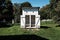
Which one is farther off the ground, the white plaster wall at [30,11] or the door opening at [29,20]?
the white plaster wall at [30,11]

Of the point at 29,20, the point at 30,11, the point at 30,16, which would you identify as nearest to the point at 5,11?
the point at 29,20

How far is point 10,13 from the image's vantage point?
184ft

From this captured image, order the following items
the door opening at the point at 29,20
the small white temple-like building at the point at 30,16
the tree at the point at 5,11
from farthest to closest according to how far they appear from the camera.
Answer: the tree at the point at 5,11 < the door opening at the point at 29,20 < the small white temple-like building at the point at 30,16

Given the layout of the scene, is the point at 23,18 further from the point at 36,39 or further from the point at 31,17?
the point at 36,39

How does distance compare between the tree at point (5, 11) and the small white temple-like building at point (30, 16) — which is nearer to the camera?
the small white temple-like building at point (30, 16)

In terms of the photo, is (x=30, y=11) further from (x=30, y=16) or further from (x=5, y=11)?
(x=5, y=11)

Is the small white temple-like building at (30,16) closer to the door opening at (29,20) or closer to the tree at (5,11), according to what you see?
the door opening at (29,20)

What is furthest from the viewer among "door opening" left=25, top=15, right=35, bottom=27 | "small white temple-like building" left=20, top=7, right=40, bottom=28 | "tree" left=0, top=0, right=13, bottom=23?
"tree" left=0, top=0, right=13, bottom=23

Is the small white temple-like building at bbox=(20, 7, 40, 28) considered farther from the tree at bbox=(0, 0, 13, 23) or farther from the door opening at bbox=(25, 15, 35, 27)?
the tree at bbox=(0, 0, 13, 23)

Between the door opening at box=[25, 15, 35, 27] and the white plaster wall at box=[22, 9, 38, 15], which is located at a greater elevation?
the white plaster wall at box=[22, 9, 38, 15]

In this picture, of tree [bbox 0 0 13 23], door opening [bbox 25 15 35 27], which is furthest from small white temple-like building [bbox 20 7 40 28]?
tree [bbox 0 0 13 23]

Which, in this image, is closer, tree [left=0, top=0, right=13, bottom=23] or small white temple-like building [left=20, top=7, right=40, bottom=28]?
small white temple-like building [left=20, top=7, right=40, bottom=28]

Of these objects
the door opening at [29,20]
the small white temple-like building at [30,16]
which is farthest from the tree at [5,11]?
the small white temple-like building at [30,16]

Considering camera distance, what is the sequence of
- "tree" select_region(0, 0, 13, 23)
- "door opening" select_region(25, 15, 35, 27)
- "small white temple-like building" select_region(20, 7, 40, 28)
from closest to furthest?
"small white temple-like building" select_region(20, 7, 40, 28) < "door opening" select_region(25, 15, 35, 27) < "tree" select_region(0, 0, 13, 23)
